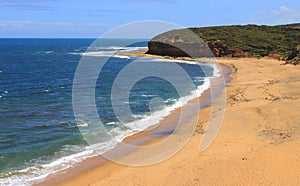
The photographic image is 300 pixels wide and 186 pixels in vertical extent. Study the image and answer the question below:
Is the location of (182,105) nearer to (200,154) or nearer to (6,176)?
(200,154)

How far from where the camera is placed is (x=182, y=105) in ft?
83.8

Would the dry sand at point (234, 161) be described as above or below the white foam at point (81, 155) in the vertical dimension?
above

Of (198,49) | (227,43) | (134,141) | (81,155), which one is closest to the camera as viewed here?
(81,155)

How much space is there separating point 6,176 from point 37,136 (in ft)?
16.3

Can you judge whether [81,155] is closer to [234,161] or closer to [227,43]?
[234,161]

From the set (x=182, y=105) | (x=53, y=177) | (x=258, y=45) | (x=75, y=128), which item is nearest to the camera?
(x=53, y=177)

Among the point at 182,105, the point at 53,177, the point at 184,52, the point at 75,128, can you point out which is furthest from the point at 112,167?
the point at 184,52

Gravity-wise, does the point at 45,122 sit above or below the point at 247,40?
below

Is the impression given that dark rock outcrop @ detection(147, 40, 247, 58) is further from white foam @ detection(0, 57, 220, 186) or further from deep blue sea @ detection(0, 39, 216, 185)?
white foam @ detection(0, 57, 220, 186)

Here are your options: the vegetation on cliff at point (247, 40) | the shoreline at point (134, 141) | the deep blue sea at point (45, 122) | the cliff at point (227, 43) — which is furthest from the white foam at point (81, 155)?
the cliff at point (227, 43)

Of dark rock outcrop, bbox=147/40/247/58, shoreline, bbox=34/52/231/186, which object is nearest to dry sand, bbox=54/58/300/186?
shoreline, bbox=34/52/231/186

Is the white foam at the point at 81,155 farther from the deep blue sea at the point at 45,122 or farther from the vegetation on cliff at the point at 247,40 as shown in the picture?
the vegetation on cliff at the point at 247,40

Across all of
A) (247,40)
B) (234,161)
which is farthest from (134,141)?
(247,40)

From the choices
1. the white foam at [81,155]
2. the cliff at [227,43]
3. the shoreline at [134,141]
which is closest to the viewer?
the white foam at [81,155]
